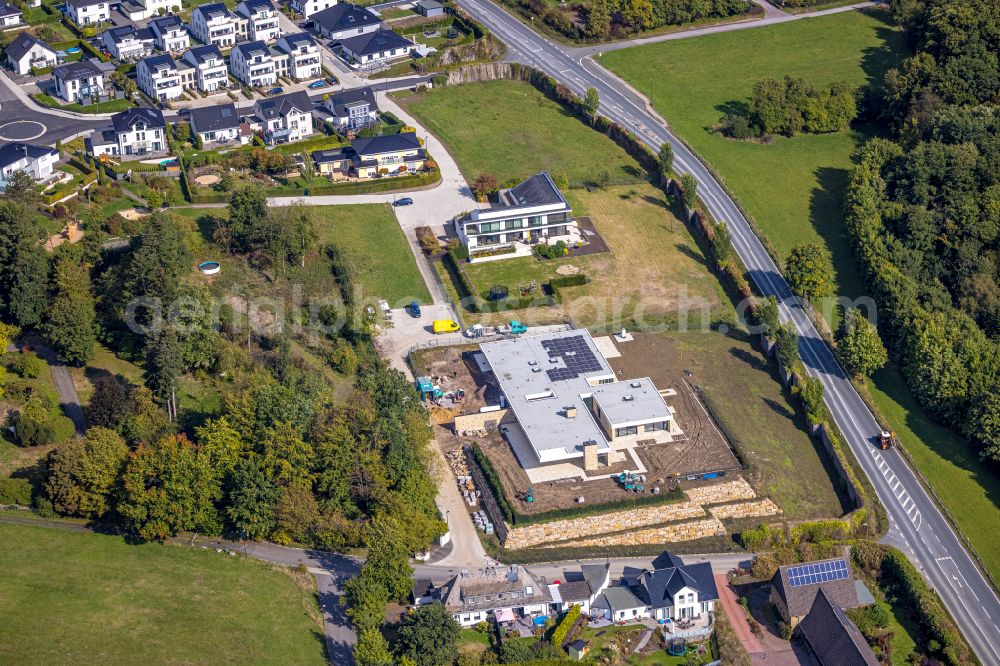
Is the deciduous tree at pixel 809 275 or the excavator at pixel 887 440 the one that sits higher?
the deciduous tree at pixel 809 275

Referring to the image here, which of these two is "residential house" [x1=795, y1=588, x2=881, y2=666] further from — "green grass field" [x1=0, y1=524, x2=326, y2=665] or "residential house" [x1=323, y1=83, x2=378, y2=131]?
"residential house" [x1=323, y1=83, x2=378, y2=131]

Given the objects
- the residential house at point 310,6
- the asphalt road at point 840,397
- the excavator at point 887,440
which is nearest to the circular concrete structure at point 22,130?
the residential house at point 310,6

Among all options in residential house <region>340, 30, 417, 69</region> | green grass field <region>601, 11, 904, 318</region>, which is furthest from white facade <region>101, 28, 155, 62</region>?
green grass field <region>601, 11, 904, 318</region>

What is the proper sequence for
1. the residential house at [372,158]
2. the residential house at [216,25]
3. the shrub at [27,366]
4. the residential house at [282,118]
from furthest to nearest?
the residential house at [216,25], the residential house at [282,118], the residential house at [372,158], the shrub at [27,366]

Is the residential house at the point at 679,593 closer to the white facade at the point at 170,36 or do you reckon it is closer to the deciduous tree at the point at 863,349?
the deciduous tree at the point at 863,349

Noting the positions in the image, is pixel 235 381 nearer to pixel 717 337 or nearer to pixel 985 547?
pixel 717 337

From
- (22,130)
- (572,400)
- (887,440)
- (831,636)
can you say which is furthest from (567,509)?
(22,130)

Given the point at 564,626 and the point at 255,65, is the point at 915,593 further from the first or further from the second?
the point at 255,65

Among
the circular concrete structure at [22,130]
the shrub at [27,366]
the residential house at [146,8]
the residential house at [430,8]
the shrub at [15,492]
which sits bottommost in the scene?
the shrub at [15,492]
